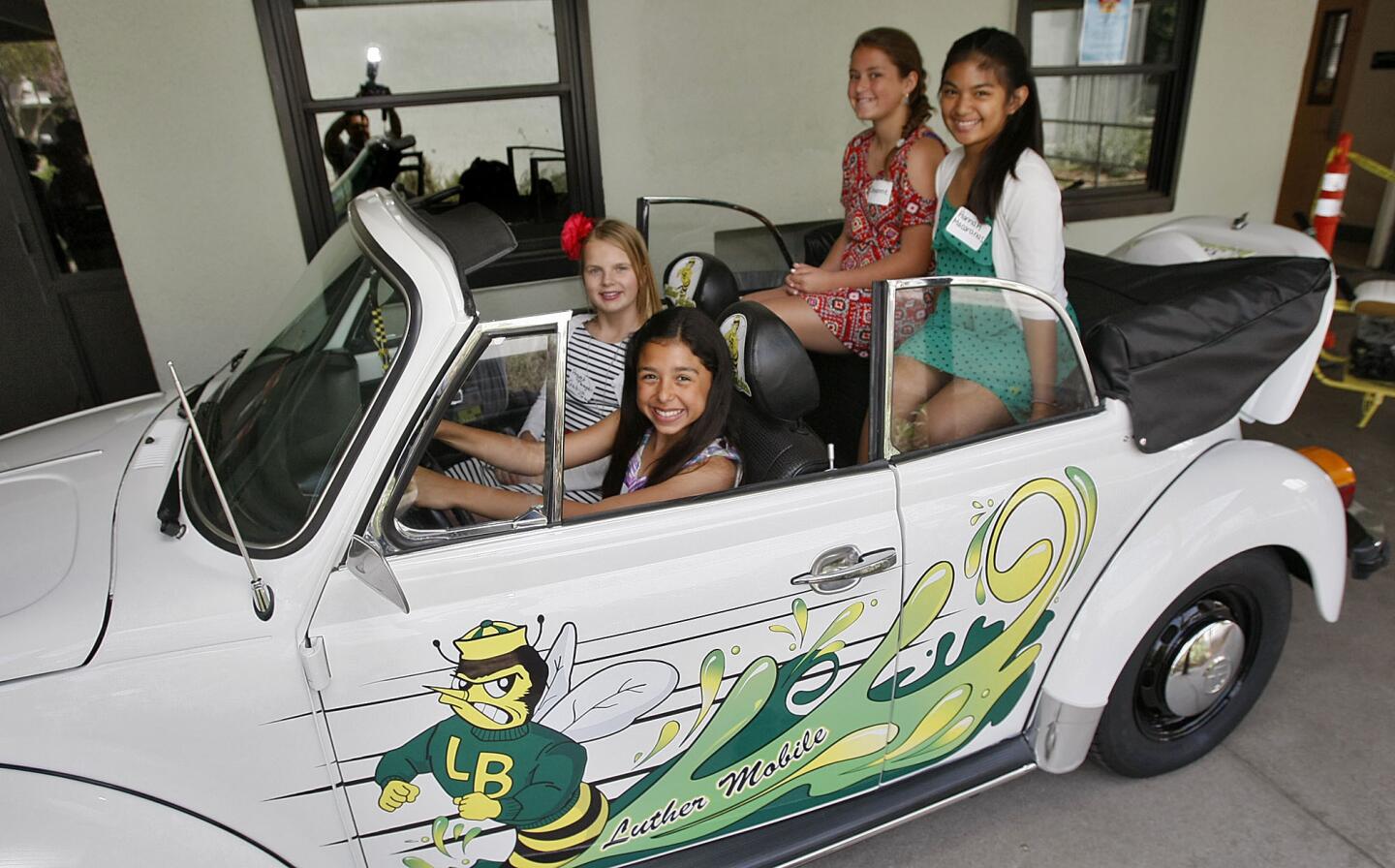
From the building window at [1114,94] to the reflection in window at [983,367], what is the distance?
4.20m

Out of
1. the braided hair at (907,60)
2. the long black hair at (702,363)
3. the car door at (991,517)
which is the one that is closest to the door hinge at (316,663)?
the long black hair at (702,363)

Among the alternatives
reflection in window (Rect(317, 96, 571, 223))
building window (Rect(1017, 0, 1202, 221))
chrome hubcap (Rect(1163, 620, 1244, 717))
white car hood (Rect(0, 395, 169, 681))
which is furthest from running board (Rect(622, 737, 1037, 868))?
building window (Rect(1017, 0, 1202, 221))

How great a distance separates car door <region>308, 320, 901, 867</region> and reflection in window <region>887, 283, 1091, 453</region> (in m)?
0.25

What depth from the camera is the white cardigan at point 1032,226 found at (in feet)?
7.91

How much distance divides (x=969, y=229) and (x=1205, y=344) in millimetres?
687

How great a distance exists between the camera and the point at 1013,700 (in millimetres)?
2330

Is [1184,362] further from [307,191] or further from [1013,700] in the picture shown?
[307,191]

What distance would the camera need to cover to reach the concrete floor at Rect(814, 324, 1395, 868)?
239cm

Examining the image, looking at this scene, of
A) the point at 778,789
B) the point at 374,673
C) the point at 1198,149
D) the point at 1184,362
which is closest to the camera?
the point at 374,673

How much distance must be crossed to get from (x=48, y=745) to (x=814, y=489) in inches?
58.5

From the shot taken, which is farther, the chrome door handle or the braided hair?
the braided hair

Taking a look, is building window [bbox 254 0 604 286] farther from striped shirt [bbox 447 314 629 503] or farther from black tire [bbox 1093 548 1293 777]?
black tire [bbox 1093 548 1293 777]

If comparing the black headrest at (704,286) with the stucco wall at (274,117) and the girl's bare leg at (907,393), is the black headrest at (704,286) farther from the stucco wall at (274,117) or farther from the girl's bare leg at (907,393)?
the stucco wall at (274,117)

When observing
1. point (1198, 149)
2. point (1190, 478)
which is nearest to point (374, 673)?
point (1190, 478)
